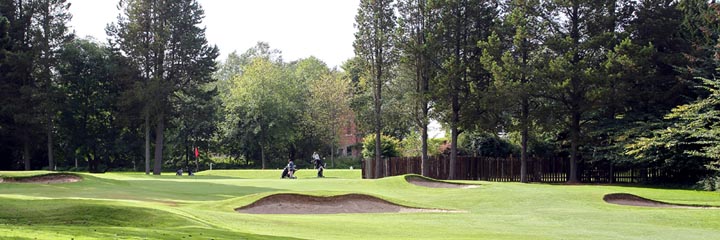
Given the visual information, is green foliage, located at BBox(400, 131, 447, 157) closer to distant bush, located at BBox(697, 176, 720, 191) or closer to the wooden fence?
the wooden fence

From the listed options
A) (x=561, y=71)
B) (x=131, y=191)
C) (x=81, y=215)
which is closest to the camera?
(x=81, y=215)

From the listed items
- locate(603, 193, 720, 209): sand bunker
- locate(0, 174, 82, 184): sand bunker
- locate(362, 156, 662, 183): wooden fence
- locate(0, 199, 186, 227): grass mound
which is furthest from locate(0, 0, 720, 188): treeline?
locate(0, 199, 186, 227): grass mound

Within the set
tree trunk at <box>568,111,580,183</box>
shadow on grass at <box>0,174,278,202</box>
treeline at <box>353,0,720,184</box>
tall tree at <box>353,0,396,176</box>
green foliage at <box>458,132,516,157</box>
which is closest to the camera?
shadow on grass at <box>0,174,278,202</box>

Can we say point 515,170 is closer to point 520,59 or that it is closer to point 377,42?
point 520,59

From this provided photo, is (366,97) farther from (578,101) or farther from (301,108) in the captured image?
(301,108)

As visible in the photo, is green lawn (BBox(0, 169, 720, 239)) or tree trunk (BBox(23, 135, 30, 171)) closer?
green lawn (BBox(0, 169, 720, 239))

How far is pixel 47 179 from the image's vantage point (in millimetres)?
34812

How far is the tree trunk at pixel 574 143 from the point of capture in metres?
46.4

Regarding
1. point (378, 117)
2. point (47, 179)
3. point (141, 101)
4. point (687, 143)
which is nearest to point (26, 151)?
point (141, 101)

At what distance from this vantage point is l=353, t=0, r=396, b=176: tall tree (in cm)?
5350

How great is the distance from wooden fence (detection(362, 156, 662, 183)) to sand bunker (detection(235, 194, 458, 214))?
25.5 meters

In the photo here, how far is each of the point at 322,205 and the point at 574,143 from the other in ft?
86.1

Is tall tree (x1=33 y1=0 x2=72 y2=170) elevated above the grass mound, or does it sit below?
above

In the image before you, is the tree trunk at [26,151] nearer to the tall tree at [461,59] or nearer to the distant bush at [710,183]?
the tall tree at [461,59]
